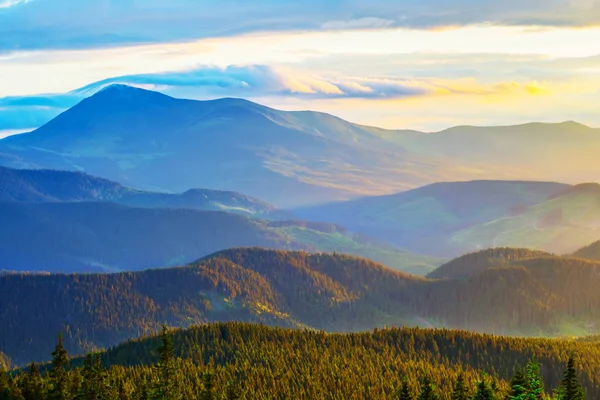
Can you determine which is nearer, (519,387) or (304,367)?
(519,387)

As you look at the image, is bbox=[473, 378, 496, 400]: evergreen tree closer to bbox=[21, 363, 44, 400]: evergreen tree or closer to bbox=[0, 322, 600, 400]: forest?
bbox=[0, 322, 600, 400]: forest

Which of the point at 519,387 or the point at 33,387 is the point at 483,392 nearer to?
the point at 519,387

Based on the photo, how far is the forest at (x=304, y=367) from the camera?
407 feet

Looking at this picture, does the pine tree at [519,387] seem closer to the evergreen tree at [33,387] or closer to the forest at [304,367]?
the forest at [304,367]

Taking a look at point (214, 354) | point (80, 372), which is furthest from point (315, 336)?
point (80, 372)

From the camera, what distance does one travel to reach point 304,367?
16788 cm

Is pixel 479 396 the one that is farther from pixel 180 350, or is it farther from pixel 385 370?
pixel 180 350

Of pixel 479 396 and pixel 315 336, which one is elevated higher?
pixel 479 396

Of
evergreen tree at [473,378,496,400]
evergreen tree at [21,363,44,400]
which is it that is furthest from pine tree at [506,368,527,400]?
evergreen tree at [21,363,44,400]

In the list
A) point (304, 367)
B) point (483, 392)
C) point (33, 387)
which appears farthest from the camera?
point (304, 367)

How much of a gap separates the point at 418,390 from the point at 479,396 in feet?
143

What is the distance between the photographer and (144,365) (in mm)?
167750

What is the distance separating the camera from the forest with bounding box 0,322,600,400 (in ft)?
407

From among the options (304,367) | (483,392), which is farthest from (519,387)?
(304,367)
